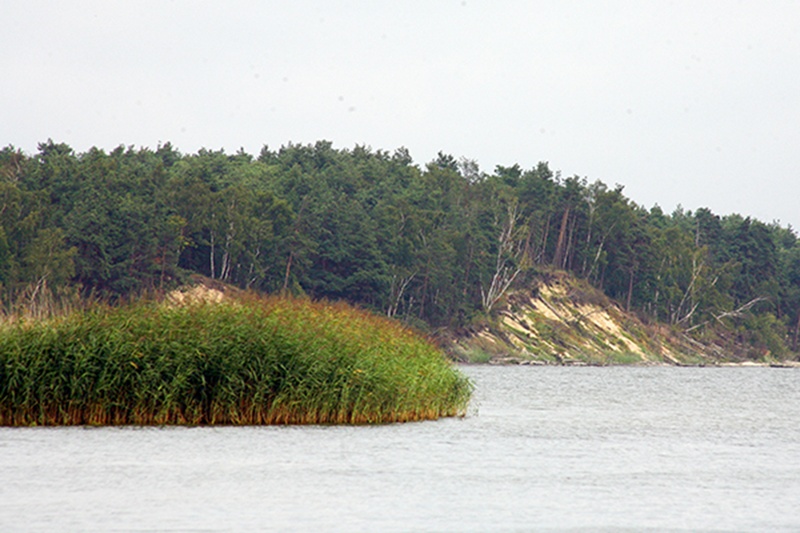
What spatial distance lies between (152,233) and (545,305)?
52684 mm

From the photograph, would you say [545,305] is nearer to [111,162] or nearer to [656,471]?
[111,162]

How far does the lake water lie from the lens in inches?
744

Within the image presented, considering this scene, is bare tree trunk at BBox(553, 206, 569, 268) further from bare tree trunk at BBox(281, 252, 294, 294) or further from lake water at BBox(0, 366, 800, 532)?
lake water at BBox(0, 366, 800, 532)

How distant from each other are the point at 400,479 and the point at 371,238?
285ft

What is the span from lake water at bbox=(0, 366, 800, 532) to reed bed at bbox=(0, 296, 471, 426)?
2.36ft

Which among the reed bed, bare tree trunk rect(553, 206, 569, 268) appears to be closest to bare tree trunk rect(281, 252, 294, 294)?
bare tree trunk rect(553, 206, 569, 268)

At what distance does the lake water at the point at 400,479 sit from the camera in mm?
18891

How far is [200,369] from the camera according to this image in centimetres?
2973

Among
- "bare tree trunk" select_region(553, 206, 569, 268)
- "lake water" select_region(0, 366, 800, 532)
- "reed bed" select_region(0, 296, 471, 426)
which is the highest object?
"bare tree trunk" select_region(553, 206, 569, 268)

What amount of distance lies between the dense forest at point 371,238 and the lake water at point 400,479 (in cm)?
3467

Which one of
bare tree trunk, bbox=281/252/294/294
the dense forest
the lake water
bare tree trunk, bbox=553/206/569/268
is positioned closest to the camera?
the lake water

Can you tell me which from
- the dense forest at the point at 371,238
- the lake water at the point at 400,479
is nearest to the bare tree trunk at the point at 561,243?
the dense forest at the point at 371,238

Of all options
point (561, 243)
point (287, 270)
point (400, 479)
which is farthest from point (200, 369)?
point (561, 243)

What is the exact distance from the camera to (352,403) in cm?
3183
